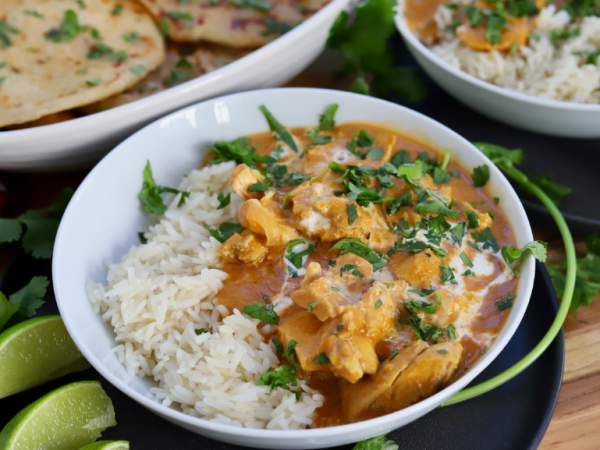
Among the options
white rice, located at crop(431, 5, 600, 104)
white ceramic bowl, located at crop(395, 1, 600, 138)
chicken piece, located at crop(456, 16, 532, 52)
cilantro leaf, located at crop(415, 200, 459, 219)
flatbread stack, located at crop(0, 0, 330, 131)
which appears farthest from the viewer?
chicken piece, located at crop(456, 16, 532, 52)

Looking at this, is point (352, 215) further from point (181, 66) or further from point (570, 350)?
point (181, 66)

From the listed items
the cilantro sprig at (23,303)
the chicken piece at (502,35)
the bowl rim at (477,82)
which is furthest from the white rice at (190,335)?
the chicken piece at (502,35)

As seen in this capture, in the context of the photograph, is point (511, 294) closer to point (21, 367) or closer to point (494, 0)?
point (21, 367)

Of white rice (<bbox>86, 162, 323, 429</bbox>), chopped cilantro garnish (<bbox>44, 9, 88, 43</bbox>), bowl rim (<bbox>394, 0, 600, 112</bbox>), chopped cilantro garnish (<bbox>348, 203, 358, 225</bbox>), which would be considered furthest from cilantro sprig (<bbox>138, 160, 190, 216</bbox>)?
bowl rim (<bbox>394, 0, 600, 112</bbox>)

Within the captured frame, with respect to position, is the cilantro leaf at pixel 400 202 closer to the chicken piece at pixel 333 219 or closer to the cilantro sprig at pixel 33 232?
the chicken piece at pixel 333 219

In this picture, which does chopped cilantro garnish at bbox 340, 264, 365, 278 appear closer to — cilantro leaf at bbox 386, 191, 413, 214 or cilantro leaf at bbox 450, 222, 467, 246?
cilantro leaf at bbox 386, 191, 413, 214

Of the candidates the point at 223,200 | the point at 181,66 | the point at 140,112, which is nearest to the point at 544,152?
the point at 223,200

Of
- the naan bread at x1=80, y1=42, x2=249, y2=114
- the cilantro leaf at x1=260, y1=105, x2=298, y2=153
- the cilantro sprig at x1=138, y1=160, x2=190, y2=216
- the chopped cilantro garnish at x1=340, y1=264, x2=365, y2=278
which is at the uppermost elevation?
the naan bread at x1=80, y1=42, x2=249, y2=114
